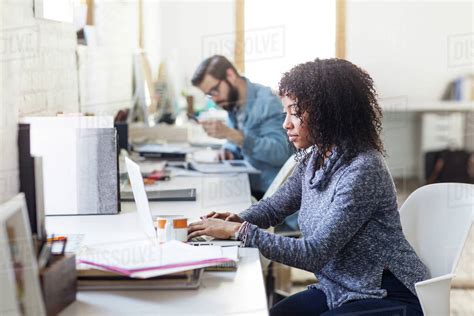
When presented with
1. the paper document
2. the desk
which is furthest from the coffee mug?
the paper document

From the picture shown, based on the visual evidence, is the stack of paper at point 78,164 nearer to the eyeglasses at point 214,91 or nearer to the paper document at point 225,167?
the paper document at point 225,167

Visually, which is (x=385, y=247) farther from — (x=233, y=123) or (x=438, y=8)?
(x=438, y=8)

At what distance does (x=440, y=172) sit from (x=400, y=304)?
5.03 metres

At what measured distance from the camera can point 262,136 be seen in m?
3.54

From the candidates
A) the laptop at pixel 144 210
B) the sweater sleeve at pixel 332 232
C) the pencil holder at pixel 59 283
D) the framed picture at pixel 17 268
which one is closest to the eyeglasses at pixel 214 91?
the laptop at pixel 144 210

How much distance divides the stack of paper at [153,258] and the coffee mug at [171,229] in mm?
45

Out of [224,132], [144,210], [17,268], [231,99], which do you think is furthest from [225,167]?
[17,268]

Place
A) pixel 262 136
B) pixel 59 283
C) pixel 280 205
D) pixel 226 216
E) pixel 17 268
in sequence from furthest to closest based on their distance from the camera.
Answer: pixel 262 136 < pixel 280 205 < pixel 226 216 < pixel 59 283 < pixel 17 268

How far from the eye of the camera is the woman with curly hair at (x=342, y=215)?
1744 mm

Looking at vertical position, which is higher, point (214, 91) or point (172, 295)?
point (214, 91)

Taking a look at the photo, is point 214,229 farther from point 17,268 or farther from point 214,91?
point 214,91

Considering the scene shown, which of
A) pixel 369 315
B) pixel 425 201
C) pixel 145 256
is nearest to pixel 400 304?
pixel 369 315

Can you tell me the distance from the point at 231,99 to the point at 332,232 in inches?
81.4

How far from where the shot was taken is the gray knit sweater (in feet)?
5.68
